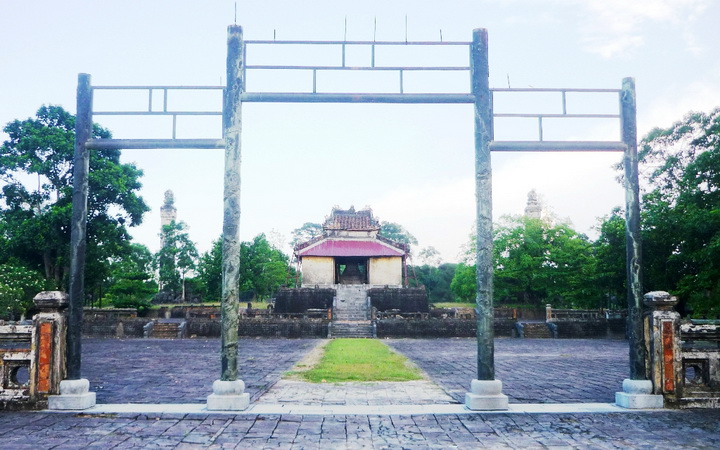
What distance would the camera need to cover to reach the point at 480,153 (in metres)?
7.42

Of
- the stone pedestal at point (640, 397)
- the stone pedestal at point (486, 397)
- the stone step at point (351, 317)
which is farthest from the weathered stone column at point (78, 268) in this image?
the stone step at point (351, 317)

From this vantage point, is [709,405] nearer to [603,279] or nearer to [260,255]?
[603,279]

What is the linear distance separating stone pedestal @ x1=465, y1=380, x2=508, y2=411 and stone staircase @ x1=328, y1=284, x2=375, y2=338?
18.0 m

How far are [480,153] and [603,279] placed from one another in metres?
20.3

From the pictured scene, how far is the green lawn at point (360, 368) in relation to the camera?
1043 centimetres

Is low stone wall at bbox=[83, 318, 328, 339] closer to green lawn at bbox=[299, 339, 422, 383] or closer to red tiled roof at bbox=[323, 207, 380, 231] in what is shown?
green lawn at bbox=[299, 339, 422, 383]

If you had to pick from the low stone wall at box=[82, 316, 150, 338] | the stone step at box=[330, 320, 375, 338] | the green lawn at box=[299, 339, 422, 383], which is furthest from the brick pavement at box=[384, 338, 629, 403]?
the low stone wall at box=[82, 316, 150, 338]

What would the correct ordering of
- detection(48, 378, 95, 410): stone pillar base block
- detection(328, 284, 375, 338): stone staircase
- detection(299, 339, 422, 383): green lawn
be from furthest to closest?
detection(328, 284, 375, 338): stone staircase < detection(299, 339, 422, 383): green lawn < detection(48, 378, 95, 410): stone pillar base block

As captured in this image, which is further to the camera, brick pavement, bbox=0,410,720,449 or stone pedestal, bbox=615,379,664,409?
stone pedestal, bbox=615,379,664,409

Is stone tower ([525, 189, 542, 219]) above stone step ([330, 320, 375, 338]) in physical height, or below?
above

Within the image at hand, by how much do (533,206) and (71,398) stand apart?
49340 mm

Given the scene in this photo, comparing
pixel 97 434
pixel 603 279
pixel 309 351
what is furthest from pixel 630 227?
pixel 603 279

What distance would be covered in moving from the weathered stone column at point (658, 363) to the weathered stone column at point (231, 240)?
192 inches

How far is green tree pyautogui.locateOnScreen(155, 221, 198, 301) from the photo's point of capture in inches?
1865
